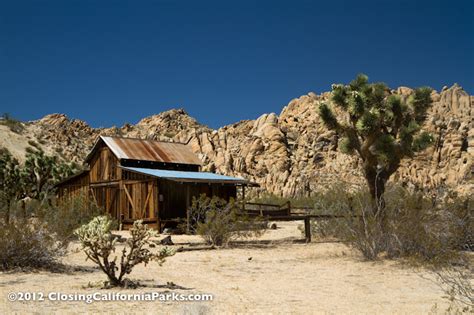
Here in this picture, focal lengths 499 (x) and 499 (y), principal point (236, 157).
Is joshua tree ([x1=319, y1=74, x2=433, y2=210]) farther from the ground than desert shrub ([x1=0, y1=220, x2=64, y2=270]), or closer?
farther from the ground

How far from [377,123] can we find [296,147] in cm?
4445

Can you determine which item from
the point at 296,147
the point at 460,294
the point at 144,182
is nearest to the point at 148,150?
the point at 144,182

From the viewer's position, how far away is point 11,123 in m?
62.9

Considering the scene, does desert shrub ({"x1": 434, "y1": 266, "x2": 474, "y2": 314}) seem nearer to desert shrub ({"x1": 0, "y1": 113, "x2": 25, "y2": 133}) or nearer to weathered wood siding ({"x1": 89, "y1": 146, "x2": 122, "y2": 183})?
weathered wood siding ({"x1": 89, "y1": 146, "x2": 122, "y2": 183})

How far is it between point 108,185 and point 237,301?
67.0ft

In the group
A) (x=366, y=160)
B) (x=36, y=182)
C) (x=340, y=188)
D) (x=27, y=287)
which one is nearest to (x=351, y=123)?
(x=366, y=160)

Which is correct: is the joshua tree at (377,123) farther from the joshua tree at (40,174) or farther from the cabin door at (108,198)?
the joshua tree at (40,174)

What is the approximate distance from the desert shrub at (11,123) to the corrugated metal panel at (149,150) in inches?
1493

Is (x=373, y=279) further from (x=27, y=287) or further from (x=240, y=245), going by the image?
(x=240, y=245)

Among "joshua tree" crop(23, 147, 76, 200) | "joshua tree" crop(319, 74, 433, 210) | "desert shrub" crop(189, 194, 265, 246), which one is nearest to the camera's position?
"desert shrub" crop(189, 194, 265, 246)

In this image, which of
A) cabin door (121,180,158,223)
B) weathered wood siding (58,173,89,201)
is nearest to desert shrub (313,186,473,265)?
cabin door (121,180,158,223)

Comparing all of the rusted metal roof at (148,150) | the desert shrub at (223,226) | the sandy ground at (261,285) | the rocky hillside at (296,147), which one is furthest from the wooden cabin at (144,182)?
the rocky hillside at (296,147)

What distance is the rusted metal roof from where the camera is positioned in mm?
27734

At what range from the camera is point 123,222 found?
26.1 m
